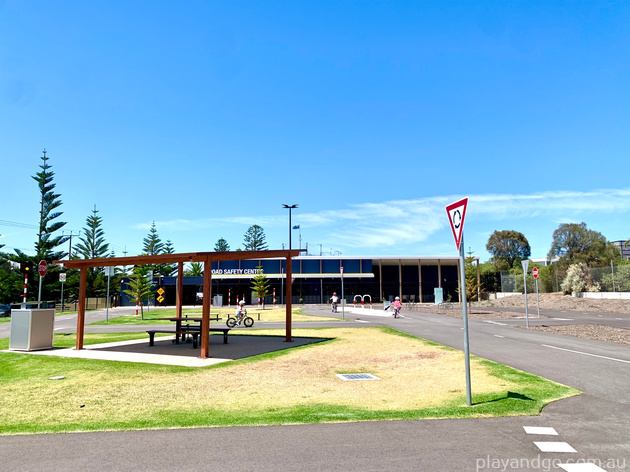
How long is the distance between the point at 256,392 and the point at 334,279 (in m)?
51.7

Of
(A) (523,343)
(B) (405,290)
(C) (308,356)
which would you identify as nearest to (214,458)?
(C) (308,356)

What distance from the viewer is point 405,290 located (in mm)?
62406

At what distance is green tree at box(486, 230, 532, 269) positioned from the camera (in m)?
96.1

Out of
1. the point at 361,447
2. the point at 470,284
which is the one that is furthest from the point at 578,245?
the point at 361,447

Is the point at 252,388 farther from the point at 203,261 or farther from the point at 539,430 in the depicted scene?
the point at 203,261

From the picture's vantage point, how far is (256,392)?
25.4 feet

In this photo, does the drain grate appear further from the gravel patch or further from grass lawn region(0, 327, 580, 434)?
the gravel patch

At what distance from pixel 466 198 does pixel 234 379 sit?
555 cm

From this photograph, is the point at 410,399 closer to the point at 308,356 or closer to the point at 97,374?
the point at 308,356

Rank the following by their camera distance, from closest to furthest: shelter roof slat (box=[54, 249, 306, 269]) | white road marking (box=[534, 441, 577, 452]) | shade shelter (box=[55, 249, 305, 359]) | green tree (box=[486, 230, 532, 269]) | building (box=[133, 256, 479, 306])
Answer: white road marking (box=[534, 441, 577, 452]) < shade shelter (box=[55, 249, 305, 359]) < shelter roof slat (box=[54, 249, 306, 269]) < building (box=[133, 256, 479, 306]) < green tree (box=[486, 230, 532, 269])

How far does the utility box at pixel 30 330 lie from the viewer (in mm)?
13234

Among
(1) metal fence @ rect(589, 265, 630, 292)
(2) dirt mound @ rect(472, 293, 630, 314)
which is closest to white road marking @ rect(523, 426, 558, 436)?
(2) dirt mound @ rect(472, 293, 630, 314)

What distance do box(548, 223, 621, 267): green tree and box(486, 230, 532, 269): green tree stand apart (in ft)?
51.2

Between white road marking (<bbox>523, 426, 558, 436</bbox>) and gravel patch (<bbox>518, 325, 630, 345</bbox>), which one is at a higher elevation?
white road marking (<bbox>523, 426, 558, 436</bbox>)
